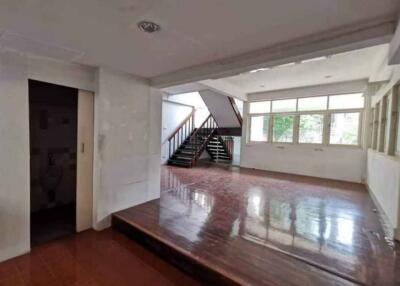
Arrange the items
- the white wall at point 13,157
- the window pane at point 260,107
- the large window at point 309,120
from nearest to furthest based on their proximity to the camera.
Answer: the white wall at point 13,157 → the large window at point 309,120 → the window pane at point 260,107

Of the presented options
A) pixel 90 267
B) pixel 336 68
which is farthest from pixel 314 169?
pixel 90 267

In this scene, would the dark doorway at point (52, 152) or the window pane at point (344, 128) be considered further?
the window pane at point (344, 128)

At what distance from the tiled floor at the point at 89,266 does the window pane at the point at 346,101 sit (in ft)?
19.8

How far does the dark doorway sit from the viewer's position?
3449 mm

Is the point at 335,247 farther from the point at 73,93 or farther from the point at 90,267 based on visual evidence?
the point at 73,93

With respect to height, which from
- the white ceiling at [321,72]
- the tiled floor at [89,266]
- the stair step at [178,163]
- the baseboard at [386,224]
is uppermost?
the white ceiling at [321,72]

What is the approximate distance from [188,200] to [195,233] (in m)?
1.26

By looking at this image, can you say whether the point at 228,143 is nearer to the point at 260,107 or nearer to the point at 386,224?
the point at 260,107

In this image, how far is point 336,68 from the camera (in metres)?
4.45

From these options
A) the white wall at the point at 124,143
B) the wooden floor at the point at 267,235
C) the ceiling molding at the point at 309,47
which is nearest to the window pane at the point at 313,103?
the wooden floor at the point at 267,235

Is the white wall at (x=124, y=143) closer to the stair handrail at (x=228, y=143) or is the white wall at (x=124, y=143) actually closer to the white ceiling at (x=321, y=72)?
the white ceiling at (x=321, y=72)

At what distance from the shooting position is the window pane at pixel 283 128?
6.67 meters

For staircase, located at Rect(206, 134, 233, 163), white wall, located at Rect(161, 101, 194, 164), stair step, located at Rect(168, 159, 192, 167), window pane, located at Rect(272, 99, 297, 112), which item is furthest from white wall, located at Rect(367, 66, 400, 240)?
white wall, located at Rect(161, 101, 194, 164)

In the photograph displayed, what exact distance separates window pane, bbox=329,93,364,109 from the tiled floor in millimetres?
6021
